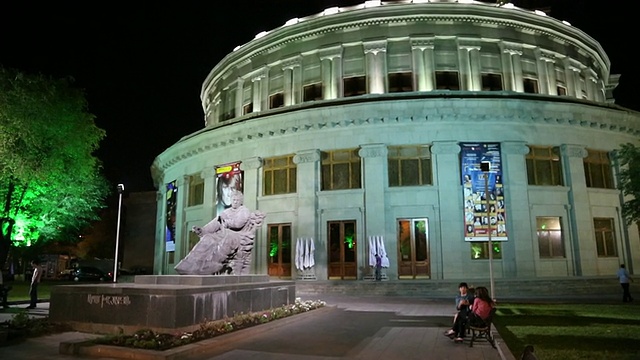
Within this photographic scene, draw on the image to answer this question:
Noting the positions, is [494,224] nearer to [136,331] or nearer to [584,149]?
[584,149]

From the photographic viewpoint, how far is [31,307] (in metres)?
17.8

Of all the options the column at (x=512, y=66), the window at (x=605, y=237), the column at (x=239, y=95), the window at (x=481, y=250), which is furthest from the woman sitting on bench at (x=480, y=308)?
the column at (x=239, y=95)

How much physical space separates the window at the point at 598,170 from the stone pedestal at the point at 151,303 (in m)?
23.8

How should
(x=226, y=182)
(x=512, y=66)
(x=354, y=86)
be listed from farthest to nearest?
1. (x=354, y=86)
2. (x=512, y=66)
3. (x=226, y=182)

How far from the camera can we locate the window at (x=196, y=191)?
3528 cm

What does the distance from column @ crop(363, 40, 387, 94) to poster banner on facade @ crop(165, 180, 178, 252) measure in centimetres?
1718

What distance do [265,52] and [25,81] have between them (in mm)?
16949

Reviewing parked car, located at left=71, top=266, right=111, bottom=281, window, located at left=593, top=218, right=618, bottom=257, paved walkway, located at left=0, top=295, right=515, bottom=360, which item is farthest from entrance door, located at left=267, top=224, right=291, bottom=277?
parked car, located at left=71, top=266, right=111, bottom=281

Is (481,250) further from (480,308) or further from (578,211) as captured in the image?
(480,308)

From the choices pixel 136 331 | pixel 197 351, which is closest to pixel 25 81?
pixel 136 331

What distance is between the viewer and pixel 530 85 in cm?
3344

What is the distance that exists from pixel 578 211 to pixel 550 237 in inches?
85.2

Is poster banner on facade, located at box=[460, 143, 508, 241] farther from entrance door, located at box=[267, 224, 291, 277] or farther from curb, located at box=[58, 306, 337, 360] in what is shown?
curb, located at box=[58, 306, 337, 360]

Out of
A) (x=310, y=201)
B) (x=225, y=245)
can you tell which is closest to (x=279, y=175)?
(x=310, y=201)
